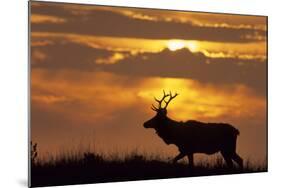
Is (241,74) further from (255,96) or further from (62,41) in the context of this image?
(62,41)

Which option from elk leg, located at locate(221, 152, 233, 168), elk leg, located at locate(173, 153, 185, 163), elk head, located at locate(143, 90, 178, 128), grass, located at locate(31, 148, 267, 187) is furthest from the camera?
elk leg, located at locate(221, 152, 233, 168)

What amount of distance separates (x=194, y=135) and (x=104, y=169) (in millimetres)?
1069

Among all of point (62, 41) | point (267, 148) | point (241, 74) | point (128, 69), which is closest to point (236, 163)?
point (267, 148)

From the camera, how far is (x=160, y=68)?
6.82 meters

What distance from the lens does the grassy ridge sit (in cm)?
641

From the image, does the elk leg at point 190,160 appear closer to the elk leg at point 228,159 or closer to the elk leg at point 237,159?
the elk leg at point 228,159

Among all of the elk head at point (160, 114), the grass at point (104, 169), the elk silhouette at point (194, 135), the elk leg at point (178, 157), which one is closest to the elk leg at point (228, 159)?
the elk silhouette at point (194, 135)

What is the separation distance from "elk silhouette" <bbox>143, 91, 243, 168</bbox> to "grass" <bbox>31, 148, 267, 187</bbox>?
125 mm

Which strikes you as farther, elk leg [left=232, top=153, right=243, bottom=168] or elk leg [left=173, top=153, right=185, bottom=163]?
elk leg [left=232, top=153, right=243, bottom=168]

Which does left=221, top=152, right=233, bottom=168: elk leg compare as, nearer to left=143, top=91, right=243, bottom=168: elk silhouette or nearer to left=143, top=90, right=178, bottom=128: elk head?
left=143, top=91, right=243, bottom=168: elk silhouette

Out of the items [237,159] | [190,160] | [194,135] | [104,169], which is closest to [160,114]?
[194,135]

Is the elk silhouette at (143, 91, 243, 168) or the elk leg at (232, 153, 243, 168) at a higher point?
the elk silhouette at (143, 91, 243, 168)

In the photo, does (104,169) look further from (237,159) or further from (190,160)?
(237,159)

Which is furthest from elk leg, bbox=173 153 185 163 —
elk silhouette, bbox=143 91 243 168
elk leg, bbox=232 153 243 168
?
elk leg, bbox=232 153 243 168
